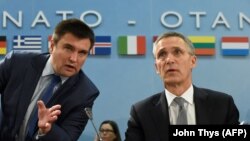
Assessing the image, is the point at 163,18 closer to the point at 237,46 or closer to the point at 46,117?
the point at 237,46

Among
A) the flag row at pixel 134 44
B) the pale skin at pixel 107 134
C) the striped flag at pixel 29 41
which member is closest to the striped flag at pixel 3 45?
the flag row at pixel 134 44

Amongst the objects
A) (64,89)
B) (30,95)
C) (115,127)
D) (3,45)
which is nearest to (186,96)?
(64,89)

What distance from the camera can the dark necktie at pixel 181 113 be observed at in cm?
156

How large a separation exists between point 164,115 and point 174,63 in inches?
9.3

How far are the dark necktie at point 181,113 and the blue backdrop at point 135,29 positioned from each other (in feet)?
7.84

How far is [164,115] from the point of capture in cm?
158

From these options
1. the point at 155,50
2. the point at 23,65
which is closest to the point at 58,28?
the point at 23,65

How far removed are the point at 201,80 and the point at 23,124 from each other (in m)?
2.78

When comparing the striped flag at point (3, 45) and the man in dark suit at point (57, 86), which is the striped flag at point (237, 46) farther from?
the man in dark suit at point (57, 86)

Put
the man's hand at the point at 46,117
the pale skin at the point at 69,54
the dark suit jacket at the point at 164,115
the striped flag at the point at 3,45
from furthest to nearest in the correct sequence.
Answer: the striped flag at the point at 3,45, the pale skin at the point at 69,54, the dark suit jacket at the point at 164,115, the man's hand at the point at 46,117

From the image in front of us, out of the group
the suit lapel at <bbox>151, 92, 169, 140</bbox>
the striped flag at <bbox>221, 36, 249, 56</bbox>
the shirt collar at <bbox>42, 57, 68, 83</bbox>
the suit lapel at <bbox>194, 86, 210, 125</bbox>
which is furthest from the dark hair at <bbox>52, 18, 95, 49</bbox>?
the striped flag at <bbox>221, 36, 249, 56</bbox>

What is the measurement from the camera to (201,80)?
407 cm

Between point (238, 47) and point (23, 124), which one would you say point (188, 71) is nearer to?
point (23, 124)

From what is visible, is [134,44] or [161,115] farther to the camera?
[134,44]
